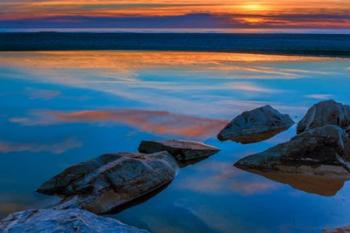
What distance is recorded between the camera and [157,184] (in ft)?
29.5

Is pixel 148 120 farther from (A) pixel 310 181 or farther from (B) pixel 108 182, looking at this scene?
(B) pixel 108 182

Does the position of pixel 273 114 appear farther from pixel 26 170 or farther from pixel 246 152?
pixel 26 170

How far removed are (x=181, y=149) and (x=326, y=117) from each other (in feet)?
12.7

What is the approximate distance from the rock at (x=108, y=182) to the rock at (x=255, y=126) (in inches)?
136

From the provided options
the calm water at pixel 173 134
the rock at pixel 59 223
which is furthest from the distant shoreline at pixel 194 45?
the rock at pixel 59 223

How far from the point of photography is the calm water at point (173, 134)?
7.89 metres

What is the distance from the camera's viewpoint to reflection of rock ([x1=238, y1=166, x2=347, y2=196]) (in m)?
9.00

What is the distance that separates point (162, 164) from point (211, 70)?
21.3 meters

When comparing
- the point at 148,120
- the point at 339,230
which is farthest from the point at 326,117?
the point at 339,230

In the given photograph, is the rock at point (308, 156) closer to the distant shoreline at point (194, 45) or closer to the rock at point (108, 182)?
the rock at point (108, 182)

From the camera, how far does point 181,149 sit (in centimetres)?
1066

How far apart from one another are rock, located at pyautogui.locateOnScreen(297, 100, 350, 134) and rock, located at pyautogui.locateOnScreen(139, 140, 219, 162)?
8.78 ft

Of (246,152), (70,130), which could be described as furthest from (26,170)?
(246,152)

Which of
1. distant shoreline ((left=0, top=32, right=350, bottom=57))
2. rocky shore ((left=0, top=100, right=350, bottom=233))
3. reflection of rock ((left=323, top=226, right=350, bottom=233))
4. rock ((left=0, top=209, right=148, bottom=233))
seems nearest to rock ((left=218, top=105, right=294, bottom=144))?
rocky shore ((left=0, top=100, right=350, bottom=233))
